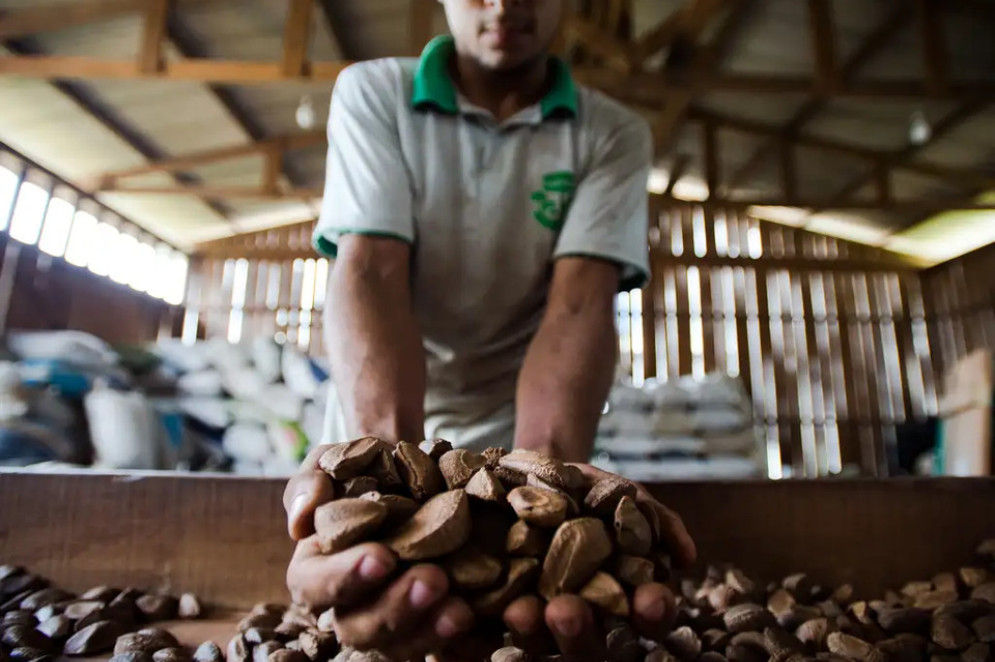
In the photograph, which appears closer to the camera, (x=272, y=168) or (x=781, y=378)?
(x=272, y=168)

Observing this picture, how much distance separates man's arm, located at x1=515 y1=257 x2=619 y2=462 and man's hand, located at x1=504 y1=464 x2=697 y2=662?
0.37 metres

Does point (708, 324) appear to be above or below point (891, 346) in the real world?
above

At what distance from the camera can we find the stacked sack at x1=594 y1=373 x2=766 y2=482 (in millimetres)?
4027

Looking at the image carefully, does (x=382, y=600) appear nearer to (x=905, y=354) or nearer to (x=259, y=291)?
(x=259, y=291)

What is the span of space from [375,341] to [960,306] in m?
9.02

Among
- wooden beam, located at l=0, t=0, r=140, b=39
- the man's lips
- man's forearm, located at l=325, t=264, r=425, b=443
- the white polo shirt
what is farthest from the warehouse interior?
the man's lips

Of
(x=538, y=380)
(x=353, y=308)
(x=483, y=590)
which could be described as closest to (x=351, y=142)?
(x=353, y=308)

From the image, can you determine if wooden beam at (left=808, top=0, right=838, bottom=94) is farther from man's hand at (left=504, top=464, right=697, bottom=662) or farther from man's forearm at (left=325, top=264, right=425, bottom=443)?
man's hand at (left=504, top=464, right=697, bottom=662)

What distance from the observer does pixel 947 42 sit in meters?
5.26

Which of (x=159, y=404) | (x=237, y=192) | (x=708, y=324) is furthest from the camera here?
(x=708, y=324)

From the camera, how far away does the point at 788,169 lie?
22.5 ft

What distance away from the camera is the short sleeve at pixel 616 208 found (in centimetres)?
122

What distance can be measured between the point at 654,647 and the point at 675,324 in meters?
6.93

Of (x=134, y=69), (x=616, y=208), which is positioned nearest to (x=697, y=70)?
(x=134, y=69)
